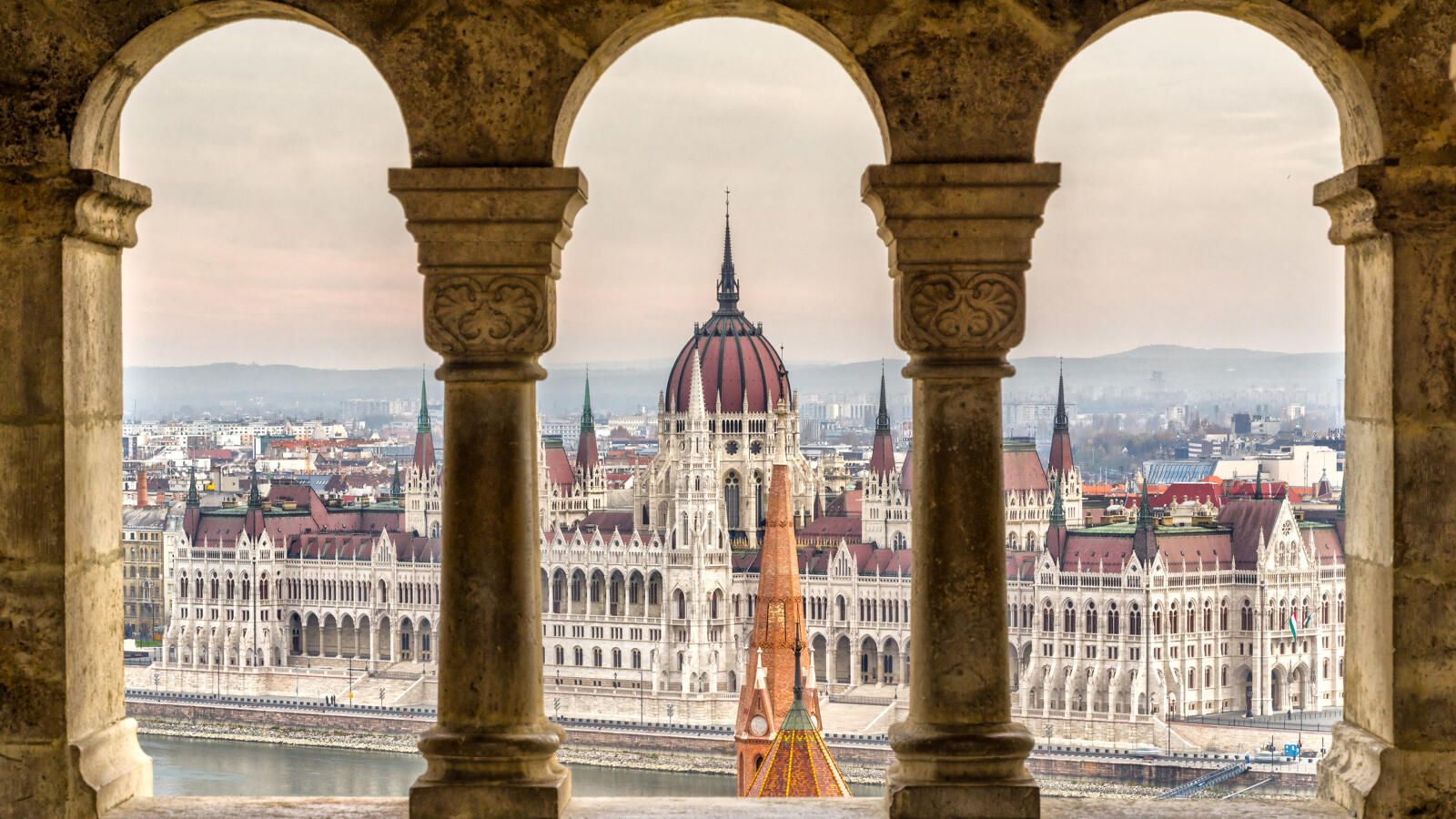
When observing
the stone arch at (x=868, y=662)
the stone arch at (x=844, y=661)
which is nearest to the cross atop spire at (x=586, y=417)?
the stone arch at (x=844, y=661)

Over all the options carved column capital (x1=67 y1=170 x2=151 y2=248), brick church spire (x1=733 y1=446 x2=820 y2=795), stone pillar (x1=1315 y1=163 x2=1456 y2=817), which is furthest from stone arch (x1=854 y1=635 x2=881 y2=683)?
carved column capital (x1=67 y1=170 x2=151 y2=248)

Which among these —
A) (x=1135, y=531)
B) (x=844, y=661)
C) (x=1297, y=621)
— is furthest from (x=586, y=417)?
(x=1297, y=621)

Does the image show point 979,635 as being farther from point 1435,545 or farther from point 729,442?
point 729,442

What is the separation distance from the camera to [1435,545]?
3332 millimetres

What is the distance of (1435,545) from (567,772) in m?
1.86

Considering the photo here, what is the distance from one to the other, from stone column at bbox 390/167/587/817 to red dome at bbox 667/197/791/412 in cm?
6475

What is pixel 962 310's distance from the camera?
333 cm

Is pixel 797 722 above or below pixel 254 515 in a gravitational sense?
below

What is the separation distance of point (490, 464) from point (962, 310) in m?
1.03

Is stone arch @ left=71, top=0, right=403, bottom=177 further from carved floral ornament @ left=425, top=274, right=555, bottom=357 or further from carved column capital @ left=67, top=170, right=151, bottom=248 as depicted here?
carved floral ornament @ left=425, top=274, right=555, bottom=357

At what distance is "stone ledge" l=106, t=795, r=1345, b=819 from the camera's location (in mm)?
3453

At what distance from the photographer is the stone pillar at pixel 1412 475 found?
3.31 meters

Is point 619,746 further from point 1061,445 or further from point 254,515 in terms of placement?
point 254,515

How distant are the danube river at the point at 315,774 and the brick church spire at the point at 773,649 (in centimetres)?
366
